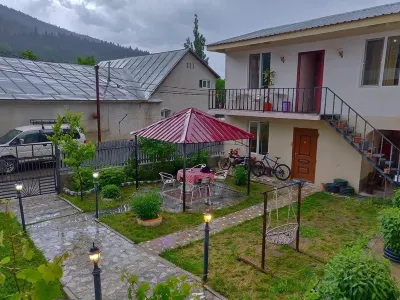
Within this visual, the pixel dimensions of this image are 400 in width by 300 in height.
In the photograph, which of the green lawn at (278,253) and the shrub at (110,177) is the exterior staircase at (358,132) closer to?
the green lawn at (278,253)

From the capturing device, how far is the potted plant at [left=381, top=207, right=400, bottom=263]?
516 centimetres

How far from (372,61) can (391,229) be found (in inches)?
255

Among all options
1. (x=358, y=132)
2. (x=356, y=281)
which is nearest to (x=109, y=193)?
(x=356, y=281)

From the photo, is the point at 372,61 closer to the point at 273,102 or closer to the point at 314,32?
the point at 314,32

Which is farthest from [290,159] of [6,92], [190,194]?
[6,92]

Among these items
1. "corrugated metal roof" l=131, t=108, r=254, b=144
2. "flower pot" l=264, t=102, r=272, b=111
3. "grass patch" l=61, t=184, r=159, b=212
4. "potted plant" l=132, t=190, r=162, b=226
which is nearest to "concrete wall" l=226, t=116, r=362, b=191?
"flower pot" l=264, t=102, r=272, b=111

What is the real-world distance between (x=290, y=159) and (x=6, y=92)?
47.0 feet

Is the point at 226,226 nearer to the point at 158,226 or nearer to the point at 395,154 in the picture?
the point at 158,226

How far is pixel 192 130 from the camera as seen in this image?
28.3ft

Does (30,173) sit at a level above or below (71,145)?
below

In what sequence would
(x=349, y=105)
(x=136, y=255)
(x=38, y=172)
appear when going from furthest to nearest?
(x=38, y=172) → (x=349, y=105) → (x=136, y=255)

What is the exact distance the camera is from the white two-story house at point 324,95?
9.09 meters

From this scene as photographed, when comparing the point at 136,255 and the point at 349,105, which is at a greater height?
the point at 349,105

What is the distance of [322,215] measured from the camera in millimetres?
8312
